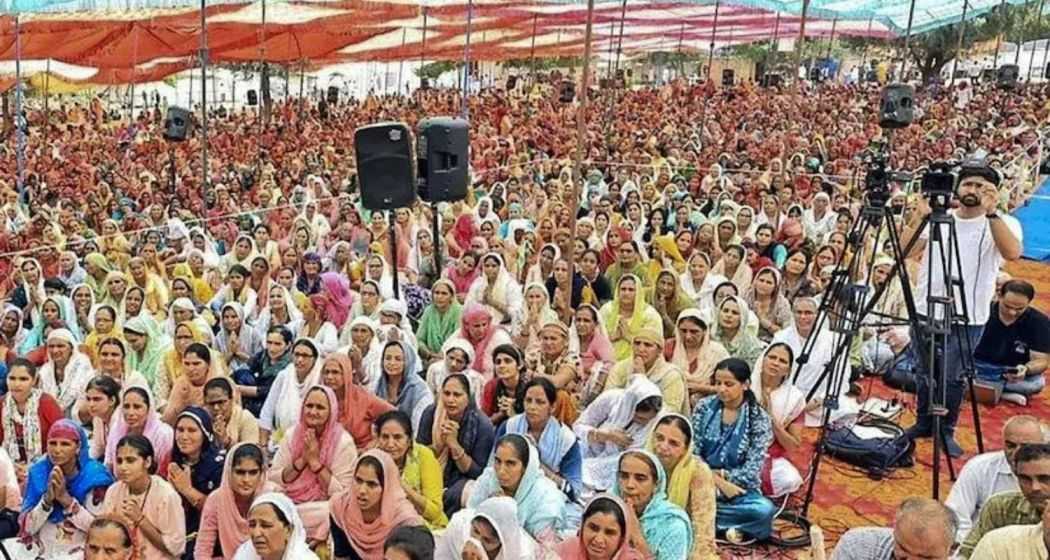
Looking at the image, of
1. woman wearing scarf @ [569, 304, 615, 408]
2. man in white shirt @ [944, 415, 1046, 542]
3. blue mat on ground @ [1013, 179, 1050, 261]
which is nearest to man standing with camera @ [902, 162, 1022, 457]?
man in white shirt @ [944, 415, 1046, 542]

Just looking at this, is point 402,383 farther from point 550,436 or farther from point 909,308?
point 909,308

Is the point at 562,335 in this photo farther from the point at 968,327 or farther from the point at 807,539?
the point at 968,327

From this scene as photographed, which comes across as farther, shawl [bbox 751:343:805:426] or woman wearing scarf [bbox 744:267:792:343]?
woman wearing scarf [bbox 744:267:792:343]

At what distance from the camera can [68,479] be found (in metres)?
3.39

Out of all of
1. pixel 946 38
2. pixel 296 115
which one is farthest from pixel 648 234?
pixel 946 38

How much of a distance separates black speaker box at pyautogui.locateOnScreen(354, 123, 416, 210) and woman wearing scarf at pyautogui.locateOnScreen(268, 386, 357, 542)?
4.29ft

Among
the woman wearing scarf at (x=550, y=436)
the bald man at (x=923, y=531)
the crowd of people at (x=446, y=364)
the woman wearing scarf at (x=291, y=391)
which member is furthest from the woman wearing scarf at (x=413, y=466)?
the bald man at (x=923, y=531)

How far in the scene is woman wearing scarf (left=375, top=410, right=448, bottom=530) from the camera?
321 cm

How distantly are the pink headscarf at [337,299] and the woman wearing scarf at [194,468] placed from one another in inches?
81.8

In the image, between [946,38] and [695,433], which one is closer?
[695,433]

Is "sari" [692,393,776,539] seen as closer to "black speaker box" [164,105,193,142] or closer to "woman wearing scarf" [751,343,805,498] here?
"woman wearing scarf" [751,343,805,498]

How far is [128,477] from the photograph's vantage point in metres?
3.08

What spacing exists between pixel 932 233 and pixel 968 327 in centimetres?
65

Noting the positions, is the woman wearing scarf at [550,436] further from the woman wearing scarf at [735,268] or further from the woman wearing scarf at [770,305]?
the woman wearing scarf at [735,268]
